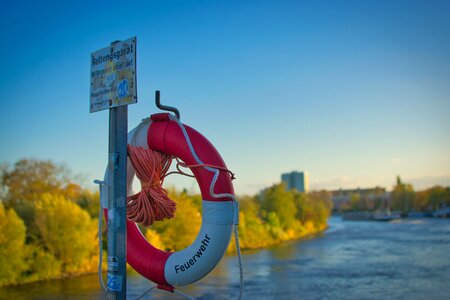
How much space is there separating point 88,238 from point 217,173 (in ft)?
49.5

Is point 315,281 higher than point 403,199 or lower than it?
lower

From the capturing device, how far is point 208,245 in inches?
131

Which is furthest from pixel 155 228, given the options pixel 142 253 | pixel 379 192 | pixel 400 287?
pixel 379 192

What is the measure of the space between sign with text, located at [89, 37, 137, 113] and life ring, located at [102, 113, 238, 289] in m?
0.64

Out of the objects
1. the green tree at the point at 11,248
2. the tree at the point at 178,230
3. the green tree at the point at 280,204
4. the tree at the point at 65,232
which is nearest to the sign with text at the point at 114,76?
the green tree at the point at 11,248

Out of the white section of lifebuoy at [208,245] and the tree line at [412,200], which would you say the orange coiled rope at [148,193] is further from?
the tree line at [412,200]

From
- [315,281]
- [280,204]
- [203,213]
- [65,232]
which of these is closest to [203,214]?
[203,213]

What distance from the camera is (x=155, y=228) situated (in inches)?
808

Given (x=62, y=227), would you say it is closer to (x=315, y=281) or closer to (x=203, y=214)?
(x=315, y=281)

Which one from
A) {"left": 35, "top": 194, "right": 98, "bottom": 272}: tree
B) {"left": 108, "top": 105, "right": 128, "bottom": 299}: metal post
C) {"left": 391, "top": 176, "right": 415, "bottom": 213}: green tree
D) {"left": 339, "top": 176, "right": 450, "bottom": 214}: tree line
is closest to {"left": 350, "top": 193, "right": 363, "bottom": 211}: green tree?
{"left": 339, "top": 176, "right": 450, "bottom": 214}: tree line

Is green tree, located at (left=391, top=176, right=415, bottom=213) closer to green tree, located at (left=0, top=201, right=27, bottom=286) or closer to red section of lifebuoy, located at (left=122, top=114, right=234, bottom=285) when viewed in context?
green tree, located at (left=0, top=201, right=27, bottom=286)

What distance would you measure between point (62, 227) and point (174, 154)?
14.6 metres

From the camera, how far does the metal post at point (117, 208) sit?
3.04m

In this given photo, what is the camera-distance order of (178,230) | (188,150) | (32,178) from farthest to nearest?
(32,178)
(178,230)
(188,150)
